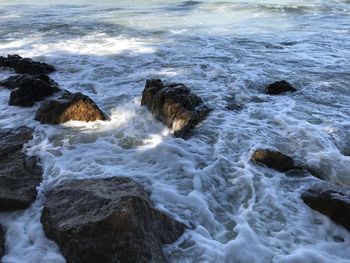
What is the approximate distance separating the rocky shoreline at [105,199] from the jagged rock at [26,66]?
116 inches

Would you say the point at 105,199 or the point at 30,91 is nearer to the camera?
the point at 105,199

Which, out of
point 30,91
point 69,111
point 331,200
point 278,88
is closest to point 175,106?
point 69,111

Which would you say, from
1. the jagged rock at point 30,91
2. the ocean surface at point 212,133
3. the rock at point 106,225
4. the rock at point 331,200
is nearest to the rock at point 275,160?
the ocean surface at point 212,133

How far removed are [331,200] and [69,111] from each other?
4564 millimetres

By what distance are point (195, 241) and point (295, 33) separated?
497 inches

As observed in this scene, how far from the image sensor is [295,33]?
15539 millimetres

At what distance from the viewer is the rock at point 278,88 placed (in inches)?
360

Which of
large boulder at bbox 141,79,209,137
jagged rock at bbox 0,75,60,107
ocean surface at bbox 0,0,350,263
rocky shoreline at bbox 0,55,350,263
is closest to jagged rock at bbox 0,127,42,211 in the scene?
rocky shoreline at bbox 0,55,350,263

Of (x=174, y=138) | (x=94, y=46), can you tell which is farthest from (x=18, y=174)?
(x=94, y=46)

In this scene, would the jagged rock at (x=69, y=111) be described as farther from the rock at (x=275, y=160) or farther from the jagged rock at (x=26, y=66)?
the jagged rock at (x=26, y=66)

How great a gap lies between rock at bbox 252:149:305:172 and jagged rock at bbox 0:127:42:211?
10.2 ft

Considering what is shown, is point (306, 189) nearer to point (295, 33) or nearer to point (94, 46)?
point (94, 46)

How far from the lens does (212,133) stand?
7262 millimetres

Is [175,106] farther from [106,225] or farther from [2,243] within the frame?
[2,243]
